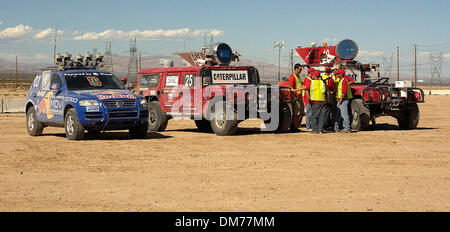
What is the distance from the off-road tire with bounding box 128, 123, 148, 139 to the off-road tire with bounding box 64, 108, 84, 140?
4.47 ft

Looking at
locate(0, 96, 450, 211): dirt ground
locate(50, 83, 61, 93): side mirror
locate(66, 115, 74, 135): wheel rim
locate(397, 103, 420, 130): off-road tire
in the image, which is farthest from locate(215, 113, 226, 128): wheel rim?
locate(397, 103, 420, 130): off-road tire

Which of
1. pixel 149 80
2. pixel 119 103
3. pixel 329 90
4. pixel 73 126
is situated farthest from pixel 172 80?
pixel 329 90

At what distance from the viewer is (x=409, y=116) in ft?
62.7

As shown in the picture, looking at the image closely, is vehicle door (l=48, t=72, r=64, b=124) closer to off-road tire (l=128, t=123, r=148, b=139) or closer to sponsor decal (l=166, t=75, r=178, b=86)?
off-road tire (l=128, t=123, r=148, b=139)

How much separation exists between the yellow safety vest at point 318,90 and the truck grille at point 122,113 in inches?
187

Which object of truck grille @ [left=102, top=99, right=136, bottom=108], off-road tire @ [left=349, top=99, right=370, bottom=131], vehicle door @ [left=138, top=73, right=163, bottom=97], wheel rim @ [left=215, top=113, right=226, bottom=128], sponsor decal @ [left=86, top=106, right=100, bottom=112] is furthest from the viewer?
vehicle door @ [left=138, top=73, right=163, bottom=97]

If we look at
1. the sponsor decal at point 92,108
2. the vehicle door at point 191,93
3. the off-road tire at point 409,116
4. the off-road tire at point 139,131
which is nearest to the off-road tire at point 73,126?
the sponsor decal at point 92,108

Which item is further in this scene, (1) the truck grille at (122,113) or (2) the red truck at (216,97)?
(2) the red truck at (216,97)

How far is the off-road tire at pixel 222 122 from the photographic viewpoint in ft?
55.7

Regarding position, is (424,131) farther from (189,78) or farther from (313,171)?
(313,171)

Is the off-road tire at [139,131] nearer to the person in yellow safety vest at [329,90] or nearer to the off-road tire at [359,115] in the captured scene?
the person in yellow safety vest at [329,90]

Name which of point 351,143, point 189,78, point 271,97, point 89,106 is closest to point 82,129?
point 89,106

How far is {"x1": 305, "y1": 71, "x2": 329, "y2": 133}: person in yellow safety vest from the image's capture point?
17656 mm

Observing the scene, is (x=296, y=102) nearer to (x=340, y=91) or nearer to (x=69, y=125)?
(x=340, y=91)
